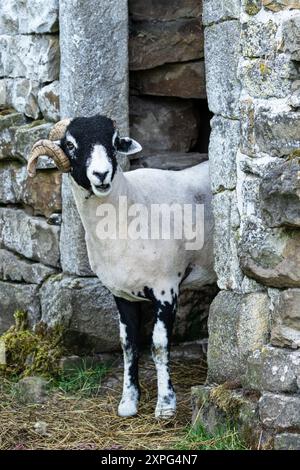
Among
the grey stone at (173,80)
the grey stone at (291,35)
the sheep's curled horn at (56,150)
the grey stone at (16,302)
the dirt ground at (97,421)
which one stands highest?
the grey stone at (291,35)

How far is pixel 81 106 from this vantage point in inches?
288

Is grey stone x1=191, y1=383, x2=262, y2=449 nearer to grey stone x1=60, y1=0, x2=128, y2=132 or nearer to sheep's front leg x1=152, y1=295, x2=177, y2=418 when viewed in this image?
sheep's front leg x1=152, y1=295, x2=177, y2=418

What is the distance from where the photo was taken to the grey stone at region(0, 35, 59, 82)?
25.0 feet

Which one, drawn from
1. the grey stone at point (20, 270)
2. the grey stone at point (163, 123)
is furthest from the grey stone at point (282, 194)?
the grey stone at point (20, 270)

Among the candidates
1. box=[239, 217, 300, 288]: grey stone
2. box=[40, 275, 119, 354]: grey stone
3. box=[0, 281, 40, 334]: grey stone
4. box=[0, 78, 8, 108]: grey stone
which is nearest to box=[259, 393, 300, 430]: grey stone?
box=[239, 217, 300, 288]: grey stone

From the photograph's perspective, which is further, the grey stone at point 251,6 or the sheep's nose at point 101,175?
the sheep's nose at point 101,175

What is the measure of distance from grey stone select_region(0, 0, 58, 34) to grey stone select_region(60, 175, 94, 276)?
1024 millimetres

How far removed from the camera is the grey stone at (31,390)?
712 cm

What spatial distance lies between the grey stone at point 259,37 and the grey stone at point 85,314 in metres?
2.40

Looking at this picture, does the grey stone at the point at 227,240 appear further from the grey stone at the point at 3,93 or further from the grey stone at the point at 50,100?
the grey stone at the point at 3,93

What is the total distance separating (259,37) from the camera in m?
5.55

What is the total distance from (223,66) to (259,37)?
461 mm

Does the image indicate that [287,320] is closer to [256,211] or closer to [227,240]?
[256,211]

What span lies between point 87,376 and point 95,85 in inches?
73.7
